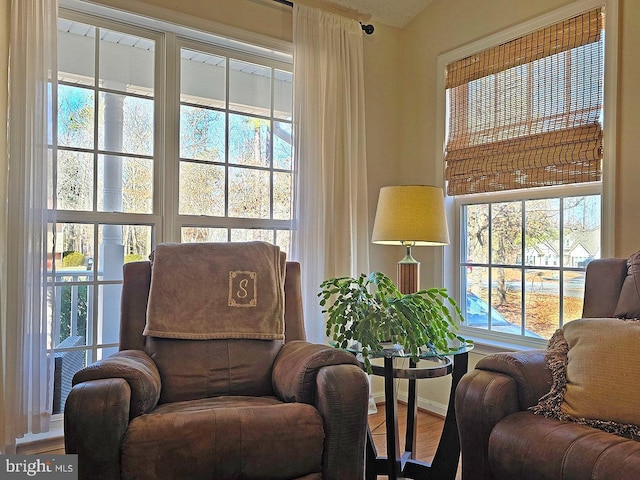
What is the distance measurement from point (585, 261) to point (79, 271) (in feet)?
8.21

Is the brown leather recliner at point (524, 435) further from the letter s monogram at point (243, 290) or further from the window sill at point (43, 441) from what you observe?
the window sill at point (43, 441)

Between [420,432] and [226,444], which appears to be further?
[420,432]

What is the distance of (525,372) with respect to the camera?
171 centimetres

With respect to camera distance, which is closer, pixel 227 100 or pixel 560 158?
pixel 560 158

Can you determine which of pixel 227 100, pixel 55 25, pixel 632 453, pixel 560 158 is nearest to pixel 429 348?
pixel 632 453

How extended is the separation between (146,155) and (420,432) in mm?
2100

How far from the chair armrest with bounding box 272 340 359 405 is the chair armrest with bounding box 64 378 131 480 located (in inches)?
23.0

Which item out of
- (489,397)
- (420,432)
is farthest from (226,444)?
(420,432)

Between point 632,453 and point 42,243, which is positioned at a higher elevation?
point 42,243

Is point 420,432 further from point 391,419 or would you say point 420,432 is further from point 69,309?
point 69,309

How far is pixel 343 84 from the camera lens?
3.12 meters

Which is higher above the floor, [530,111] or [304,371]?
[530,111]

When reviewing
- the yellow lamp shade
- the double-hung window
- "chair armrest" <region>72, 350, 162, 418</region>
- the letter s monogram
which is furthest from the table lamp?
"chair armrest" <region>72, 350, 162, 418</region>

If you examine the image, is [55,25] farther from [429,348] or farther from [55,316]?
[429,348]
